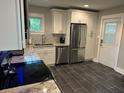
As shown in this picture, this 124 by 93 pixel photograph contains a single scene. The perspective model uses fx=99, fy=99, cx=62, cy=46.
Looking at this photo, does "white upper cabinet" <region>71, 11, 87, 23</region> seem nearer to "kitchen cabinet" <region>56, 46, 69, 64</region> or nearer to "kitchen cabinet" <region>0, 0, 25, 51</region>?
"kitchen cabinet" <region>56, 46, 69, 64</region>

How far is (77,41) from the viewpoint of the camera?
4453mm

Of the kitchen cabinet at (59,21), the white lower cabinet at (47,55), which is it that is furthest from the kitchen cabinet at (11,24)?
the kitchen cabinet at (59,21)

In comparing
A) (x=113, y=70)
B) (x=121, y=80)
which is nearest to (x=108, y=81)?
(x=121, y=80)

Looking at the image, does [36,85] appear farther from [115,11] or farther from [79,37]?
[115,11]

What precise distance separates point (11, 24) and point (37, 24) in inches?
146

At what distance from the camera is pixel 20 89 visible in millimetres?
937

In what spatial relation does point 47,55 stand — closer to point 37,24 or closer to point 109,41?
point 37,24

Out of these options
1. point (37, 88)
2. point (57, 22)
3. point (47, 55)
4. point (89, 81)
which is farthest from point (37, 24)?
point (37, 88)

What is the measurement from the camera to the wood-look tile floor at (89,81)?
2650 millimetres

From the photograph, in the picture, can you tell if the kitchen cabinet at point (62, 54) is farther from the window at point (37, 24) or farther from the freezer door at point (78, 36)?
the window at point (37, 24)

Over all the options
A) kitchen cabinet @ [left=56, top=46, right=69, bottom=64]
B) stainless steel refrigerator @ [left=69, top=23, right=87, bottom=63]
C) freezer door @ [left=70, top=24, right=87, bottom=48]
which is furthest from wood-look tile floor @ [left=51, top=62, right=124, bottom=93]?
freezer door @ [left=70, top=24, right=87, bottom=48]

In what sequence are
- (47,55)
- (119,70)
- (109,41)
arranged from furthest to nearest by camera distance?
(109,41) < (47,55) < (119,70)

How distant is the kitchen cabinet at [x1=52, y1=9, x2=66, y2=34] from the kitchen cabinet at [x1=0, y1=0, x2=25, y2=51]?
3.49 m

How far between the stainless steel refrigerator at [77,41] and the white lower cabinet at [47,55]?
2.78ft
